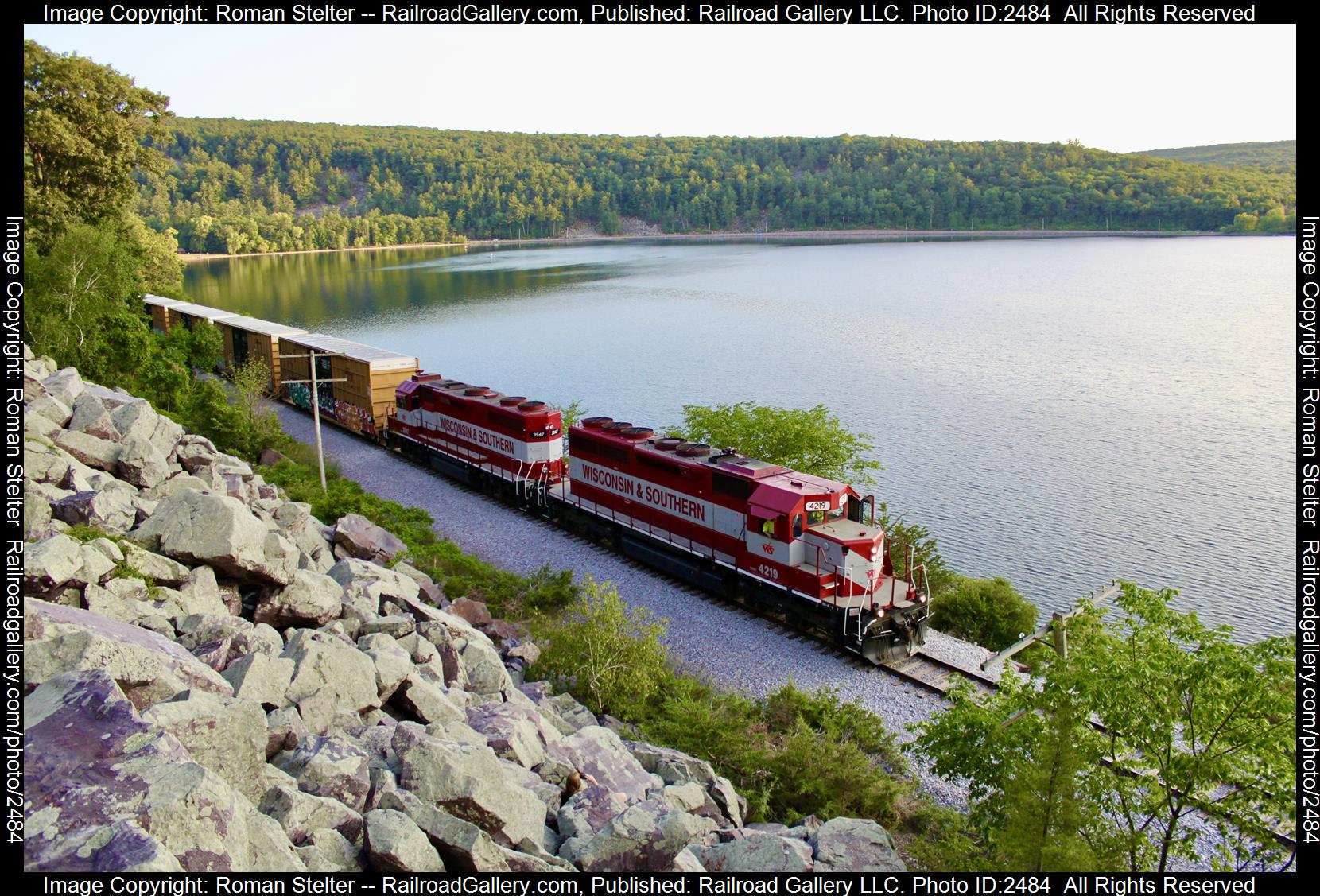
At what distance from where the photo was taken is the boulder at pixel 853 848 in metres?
11.6

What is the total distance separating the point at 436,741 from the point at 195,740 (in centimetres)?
269

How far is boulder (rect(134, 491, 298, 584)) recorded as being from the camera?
54.2 ft

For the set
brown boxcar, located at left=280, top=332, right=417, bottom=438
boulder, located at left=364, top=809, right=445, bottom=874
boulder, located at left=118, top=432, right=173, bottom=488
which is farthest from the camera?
brown boxcar, located at left=280, top=332, right=417, bottom=438

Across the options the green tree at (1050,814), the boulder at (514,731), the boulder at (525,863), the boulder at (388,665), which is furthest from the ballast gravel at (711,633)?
the boulder at (388,665)

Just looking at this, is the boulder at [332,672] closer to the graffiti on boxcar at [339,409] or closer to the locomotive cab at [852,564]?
the locomotive cab at [852,564]

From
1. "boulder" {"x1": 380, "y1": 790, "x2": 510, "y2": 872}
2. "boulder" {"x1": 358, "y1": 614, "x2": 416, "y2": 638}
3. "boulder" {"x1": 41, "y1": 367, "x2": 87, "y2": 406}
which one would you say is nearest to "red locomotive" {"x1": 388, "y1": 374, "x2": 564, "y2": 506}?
"boulder" {"x1": 41, "y1": 367, "x2": 87, "y2": 406}

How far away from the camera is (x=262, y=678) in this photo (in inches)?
490

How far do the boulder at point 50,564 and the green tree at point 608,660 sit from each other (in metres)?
8.75

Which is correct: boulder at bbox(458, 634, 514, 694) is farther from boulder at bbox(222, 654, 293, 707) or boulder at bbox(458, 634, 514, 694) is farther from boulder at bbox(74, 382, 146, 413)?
boulder at bbox(74, 382, 146, 413)

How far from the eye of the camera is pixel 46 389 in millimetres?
24844

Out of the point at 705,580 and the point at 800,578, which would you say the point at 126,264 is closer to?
the point at 705,580

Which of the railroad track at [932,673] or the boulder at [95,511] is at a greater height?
the boulder at [95,511]

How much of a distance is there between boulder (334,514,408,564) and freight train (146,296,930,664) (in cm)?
674

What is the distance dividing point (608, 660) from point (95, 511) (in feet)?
31.8
